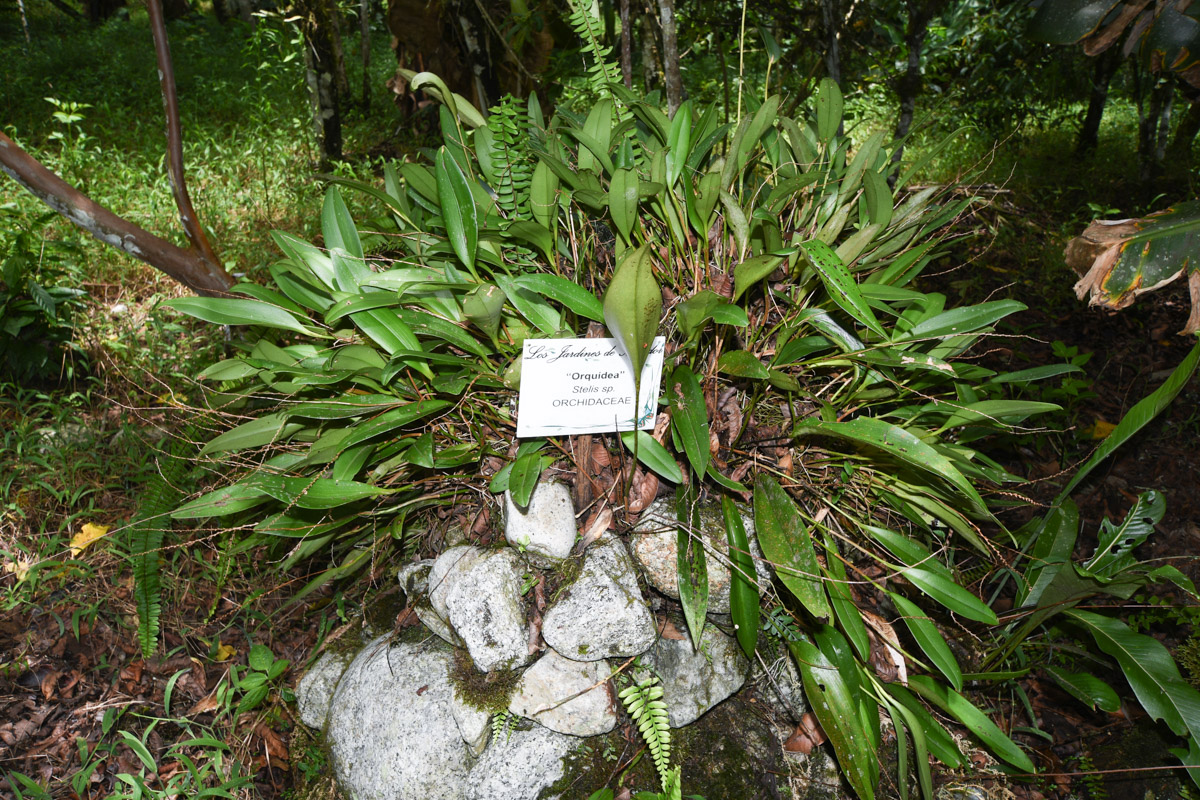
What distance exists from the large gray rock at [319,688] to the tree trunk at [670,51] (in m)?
1.94

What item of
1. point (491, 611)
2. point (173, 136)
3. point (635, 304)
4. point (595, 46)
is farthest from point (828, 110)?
point (173, 136)

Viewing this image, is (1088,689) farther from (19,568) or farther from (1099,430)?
(19,568)

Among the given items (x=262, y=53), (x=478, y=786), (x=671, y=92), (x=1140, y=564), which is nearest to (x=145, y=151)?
(x=262, y=53)

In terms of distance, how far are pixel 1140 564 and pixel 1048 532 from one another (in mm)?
204

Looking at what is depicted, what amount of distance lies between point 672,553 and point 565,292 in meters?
0.64

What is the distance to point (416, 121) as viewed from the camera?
5430mm

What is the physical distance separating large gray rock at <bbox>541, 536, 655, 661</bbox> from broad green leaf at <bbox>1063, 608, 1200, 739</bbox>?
1.08 m

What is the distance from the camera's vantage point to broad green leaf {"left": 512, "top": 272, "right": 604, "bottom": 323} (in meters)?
1.58

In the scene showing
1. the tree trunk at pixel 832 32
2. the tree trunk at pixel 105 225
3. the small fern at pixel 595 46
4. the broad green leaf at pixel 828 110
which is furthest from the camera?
the tree trunk at pixel 832 32

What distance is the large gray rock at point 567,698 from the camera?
157 centimetres

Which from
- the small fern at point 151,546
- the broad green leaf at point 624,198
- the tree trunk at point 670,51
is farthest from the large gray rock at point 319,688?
the tree trunk at point 670,51

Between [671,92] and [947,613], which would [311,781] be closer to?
[947,613]

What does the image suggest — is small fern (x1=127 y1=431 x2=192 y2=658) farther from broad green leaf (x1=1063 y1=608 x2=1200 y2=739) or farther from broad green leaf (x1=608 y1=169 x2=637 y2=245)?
broad green leaf (x1=1063 y1=608 x2=1200 y2=739)

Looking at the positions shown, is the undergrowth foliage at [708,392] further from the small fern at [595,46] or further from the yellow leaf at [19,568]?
the yellow leaf at [19,568]
